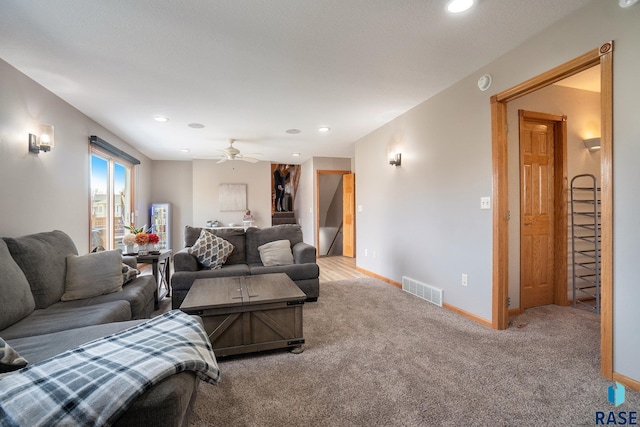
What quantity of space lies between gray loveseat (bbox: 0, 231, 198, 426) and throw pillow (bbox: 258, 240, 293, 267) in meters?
1.40

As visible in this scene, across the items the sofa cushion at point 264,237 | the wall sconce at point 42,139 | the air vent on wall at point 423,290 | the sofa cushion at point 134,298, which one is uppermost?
the wall sconce at point 42,139

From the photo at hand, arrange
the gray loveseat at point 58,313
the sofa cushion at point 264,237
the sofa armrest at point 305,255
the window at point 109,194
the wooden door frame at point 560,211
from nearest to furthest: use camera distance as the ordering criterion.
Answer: the gray loveseat at point 58,313 < the wooden door frame at point 560,211 < the sofa armrest at point 305,255 < the sofa cushion at point 264,237 < the window at point 109,194

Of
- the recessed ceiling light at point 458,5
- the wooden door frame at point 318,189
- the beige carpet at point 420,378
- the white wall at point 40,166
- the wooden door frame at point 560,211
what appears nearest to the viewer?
the beige carpet at point 420,378

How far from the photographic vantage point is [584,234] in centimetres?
346

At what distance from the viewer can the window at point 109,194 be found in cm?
424

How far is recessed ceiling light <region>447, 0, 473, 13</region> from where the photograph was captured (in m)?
1.83

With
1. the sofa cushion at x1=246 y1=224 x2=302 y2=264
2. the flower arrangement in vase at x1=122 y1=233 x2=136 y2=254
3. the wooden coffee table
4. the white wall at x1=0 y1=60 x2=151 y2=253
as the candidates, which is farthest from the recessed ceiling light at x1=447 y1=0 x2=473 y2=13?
the flower arrangement in vase at x1=122 y1=233 x2=136 y2=254

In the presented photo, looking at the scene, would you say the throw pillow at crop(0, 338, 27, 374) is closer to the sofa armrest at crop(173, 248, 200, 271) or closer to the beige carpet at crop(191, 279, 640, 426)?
the beige carpet at crop(191, 279, 640, 426)

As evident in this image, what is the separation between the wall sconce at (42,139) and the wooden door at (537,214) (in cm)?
486

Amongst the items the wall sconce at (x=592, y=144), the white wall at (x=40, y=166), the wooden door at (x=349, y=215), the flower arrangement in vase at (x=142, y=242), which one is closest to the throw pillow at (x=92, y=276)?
the white wall at (x=40, y=166)

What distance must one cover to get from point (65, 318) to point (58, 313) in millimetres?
169

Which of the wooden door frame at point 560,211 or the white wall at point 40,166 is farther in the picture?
the wooden door frame at point 560,211

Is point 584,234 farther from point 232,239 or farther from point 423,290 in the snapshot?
point 232,239

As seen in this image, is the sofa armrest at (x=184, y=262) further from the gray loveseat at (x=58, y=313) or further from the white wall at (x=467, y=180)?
the white wall at (x=467, y=180)
